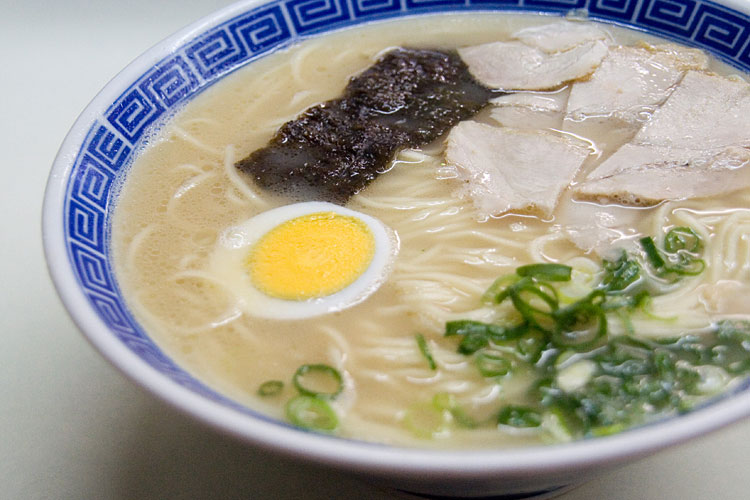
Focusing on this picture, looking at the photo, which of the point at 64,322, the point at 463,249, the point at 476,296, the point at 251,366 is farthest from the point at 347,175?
the point at 64,322

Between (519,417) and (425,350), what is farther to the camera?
(425,350)

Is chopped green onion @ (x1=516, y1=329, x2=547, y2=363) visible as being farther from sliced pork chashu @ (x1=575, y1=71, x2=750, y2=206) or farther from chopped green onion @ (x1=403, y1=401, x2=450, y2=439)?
sliced pork chashu @ (x1=575, y1=71, x2=750, y2=206)

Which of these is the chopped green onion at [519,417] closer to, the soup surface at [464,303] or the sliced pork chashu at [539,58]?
the soup surface at [464,303]

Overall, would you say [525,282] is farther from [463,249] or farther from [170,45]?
[170,45]

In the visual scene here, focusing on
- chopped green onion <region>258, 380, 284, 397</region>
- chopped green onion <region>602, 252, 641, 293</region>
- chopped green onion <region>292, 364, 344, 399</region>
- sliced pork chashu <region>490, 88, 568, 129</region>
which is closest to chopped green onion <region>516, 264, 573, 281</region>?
chopped green onion <region>602, 252, 641, 293</region>

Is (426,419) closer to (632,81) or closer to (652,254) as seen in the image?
(652,254)

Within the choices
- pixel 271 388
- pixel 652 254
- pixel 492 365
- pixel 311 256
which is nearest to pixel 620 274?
pixel 652 254
